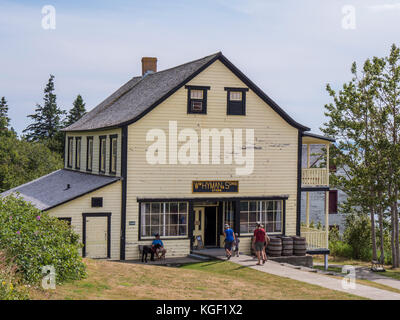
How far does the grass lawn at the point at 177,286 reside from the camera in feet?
52.4

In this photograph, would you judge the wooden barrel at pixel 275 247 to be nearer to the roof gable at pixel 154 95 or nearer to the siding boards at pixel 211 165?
the siding boards at pixel 211 165

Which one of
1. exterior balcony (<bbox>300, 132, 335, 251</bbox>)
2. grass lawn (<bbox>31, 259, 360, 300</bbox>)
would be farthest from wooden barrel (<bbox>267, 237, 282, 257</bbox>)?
grass lawn (<bbox>31, 259, 360, 300</bbox>)

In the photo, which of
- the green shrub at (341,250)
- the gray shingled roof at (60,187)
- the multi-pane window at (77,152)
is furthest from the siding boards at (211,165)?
the multi-pane window at (77,152)

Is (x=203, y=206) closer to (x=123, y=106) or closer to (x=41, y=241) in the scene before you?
(x=123, y=106)

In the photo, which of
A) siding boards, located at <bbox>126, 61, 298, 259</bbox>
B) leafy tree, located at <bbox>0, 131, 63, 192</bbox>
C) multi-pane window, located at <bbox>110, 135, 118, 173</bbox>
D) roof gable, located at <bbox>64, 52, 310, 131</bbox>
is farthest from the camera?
leafy tree, located at <bbox>0, 131, 63, 192</bbox>

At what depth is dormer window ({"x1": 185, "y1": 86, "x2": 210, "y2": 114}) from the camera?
27594 millimetres

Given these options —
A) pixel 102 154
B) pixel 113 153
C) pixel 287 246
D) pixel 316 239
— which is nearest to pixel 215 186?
pixel 287 246

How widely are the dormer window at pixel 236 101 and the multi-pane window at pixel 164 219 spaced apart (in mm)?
5146

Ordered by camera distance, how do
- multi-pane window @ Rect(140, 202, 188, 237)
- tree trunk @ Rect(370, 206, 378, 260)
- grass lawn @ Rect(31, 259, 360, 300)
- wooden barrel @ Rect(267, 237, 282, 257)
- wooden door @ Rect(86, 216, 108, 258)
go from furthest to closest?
1. tree trunk @ Rect(370, 206, 378, 260)
2. wooden barrel @ Rect(267, 237, 282, 257)
3. multi-pane window @ Rect(140, 202, 188, 237)
4. wooden door @ Rect(86, 216, 108, 258)
5. grass lawn @ Rect(31, 259, 360, 300)

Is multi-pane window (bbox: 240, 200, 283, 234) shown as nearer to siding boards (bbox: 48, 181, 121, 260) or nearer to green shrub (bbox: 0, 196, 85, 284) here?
siding boards (bbox: 48, 181, 121, 260)

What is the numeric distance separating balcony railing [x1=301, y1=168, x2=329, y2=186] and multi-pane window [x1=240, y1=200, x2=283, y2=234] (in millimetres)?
2068

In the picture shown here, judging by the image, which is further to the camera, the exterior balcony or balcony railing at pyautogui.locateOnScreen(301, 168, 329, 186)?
balcony railing at pyautogui.locateOnScreen(301, 168, 329, 186)

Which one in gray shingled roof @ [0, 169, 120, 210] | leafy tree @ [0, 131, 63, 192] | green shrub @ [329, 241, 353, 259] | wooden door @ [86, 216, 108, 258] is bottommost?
green shrub @ [329, 241, 353, 259]

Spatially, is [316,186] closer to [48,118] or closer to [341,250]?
[341,250]
